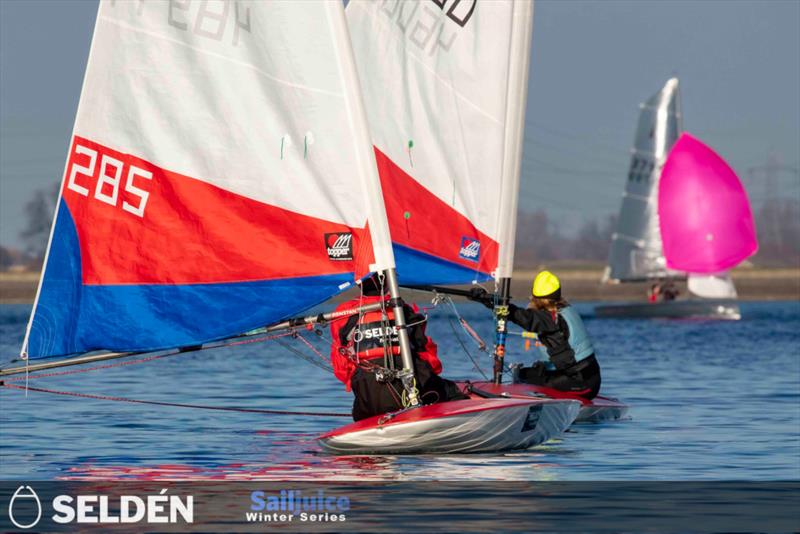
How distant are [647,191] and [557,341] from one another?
1716 inches

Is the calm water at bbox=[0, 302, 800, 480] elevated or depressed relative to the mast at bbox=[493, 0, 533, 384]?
depressed

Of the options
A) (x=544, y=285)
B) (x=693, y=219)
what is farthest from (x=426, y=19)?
(x=693, y=219)

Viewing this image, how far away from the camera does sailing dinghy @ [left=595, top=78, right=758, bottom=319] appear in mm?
56906

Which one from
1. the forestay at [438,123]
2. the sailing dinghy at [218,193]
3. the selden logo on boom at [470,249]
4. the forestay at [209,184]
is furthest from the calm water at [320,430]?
the forestay at [438,123]

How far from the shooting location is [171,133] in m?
14.8

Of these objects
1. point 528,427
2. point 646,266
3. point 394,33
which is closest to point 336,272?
point 528,427

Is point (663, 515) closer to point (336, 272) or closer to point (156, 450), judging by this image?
point (336, 272)

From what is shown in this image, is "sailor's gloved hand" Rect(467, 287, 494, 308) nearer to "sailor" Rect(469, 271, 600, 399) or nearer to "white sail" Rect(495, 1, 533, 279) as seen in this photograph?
"sailor" Rect(469, 271, 600, 399)

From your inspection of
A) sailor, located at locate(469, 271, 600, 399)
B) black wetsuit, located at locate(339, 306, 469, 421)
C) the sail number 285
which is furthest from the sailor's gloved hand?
the sail number 285

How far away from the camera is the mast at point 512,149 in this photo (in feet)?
60.2

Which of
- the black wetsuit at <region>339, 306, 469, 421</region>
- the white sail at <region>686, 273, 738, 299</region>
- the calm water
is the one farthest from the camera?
the white sail at <region>686, 273, 738, 299</region>

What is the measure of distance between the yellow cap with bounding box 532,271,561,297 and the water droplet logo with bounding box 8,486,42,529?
708cm

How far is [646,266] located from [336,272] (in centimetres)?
4843

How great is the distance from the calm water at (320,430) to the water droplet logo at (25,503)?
1.27m
